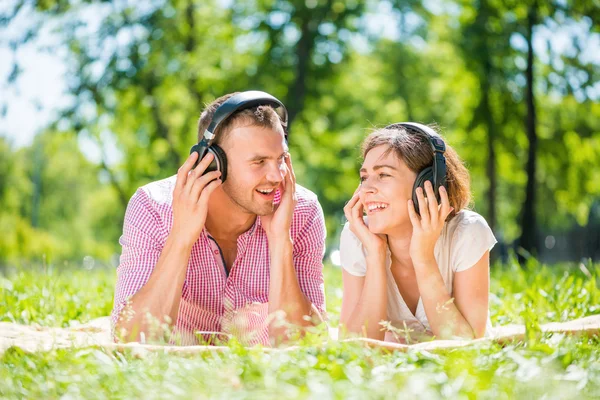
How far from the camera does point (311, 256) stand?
176 inches

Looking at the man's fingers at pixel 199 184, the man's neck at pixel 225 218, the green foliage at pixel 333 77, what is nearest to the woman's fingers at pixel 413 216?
the man's neck at pixel 225 218

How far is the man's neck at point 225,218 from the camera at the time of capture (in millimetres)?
4297

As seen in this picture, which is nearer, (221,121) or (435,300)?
(435,300)

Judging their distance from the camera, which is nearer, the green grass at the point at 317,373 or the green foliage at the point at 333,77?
the green grass at the point at 317,373

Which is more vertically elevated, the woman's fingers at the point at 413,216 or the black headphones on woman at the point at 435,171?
the black headphones on woman at the point at 435,171

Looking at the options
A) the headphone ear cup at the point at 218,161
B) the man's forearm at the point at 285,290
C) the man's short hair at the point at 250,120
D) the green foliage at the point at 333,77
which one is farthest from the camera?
the green foliage at the point at 333,77

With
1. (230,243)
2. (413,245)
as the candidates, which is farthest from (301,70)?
(413,245)

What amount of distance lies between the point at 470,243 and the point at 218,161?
151 cm

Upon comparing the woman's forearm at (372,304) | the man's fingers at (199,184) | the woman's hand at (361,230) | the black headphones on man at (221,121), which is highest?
the black headphones on man at (221,121)

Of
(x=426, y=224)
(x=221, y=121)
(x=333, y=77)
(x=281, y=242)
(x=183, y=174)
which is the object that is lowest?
(x=281, y=242)

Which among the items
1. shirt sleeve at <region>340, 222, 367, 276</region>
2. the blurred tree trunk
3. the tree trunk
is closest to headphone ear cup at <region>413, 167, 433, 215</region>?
shirt sleeve at <region>340, 222, 367, 276</region>

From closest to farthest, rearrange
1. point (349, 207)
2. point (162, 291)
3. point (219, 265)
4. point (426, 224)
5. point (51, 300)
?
point (162, 291) → point (426, 224) → point (349, 207) → point (219, 265) → point (51, 300)

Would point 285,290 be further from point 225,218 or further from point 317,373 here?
point 317,373

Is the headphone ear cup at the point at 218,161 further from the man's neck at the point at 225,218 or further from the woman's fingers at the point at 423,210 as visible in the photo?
the woman's fingers at the point at 423,210
